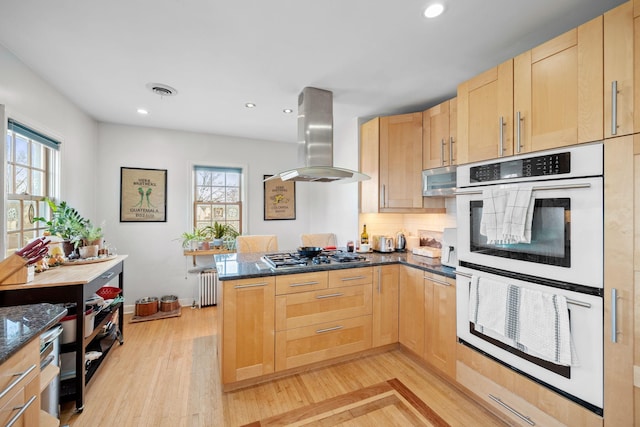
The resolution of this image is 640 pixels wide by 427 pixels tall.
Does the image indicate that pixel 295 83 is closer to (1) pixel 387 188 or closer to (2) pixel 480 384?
(1) pixel 387 188

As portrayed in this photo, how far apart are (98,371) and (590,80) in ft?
12.8

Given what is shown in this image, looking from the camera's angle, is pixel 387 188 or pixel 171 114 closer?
pixel 387 188

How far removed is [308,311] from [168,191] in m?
2.84

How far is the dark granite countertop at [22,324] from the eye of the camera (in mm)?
951

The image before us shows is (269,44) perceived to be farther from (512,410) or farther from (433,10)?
(512,410)

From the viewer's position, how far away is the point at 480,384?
1.90m

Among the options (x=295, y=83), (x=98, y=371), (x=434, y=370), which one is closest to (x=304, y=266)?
(x=434, y=370)

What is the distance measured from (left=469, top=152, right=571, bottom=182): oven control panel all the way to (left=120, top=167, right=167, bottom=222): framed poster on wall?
3815 mm

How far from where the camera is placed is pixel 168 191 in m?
3.91

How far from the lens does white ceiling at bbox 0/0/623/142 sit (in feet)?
5.17

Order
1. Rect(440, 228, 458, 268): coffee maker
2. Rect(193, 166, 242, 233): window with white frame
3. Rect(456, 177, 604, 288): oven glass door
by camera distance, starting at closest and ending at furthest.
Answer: Rect(456, 177, 604, 288): oven glass door < Rect(440, 228, 458, 268): coffee maker < Rect(193, 166, 242, 233): window with white frame

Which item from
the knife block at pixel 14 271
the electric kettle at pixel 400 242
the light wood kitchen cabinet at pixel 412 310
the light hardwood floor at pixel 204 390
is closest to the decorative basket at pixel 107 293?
the light hardwood floor at pixel 204 390

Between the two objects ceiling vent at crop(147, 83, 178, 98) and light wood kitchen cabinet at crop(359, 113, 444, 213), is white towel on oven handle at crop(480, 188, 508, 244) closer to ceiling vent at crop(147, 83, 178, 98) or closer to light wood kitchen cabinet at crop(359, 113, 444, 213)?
light wood kitchen cabinet at crop(359, 113, 444, 213)

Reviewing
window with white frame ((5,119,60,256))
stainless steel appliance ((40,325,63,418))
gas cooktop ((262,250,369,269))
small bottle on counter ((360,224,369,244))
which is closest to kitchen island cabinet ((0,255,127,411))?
stainless steel appliance ((40,325,63,418))
